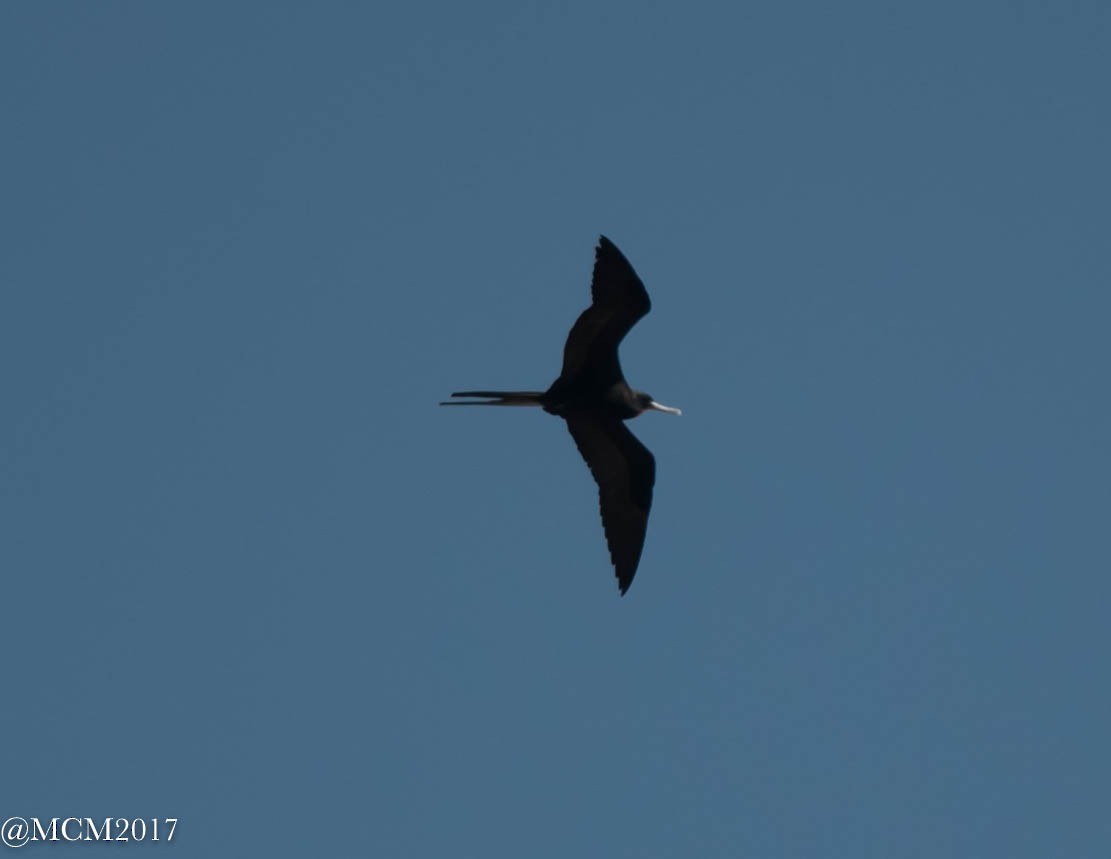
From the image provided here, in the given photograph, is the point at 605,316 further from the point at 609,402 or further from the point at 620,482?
the point at 620,482

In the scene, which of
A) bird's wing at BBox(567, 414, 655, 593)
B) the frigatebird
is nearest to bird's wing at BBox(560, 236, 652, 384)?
the frigatebird

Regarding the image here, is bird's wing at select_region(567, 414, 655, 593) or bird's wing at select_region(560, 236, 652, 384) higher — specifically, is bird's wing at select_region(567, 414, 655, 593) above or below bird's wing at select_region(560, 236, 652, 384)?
below

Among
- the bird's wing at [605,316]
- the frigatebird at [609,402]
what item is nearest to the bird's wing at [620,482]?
the frigatebird at [609,402]

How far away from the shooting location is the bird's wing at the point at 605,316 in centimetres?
1571

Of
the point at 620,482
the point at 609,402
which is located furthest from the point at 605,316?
the point at 620,482

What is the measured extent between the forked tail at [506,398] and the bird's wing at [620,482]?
0.60 m

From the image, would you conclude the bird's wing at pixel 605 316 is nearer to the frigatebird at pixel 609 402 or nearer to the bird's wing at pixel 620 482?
the frigatebird at pixel 609 402

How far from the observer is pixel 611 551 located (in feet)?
55.3

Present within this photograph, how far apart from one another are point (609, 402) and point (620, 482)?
87cm

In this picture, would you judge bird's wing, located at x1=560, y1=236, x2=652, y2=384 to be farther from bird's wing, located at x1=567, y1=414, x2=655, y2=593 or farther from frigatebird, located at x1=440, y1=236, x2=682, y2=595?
bird's wing, located at x1=567, y1=414, x2=655, y2=593

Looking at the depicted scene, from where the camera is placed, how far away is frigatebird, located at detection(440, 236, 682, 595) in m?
15.7

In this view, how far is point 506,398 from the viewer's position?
52.5 ft

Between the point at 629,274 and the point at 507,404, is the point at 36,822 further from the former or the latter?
the point at 629,274

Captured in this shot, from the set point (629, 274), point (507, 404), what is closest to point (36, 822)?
point (507, 404)
